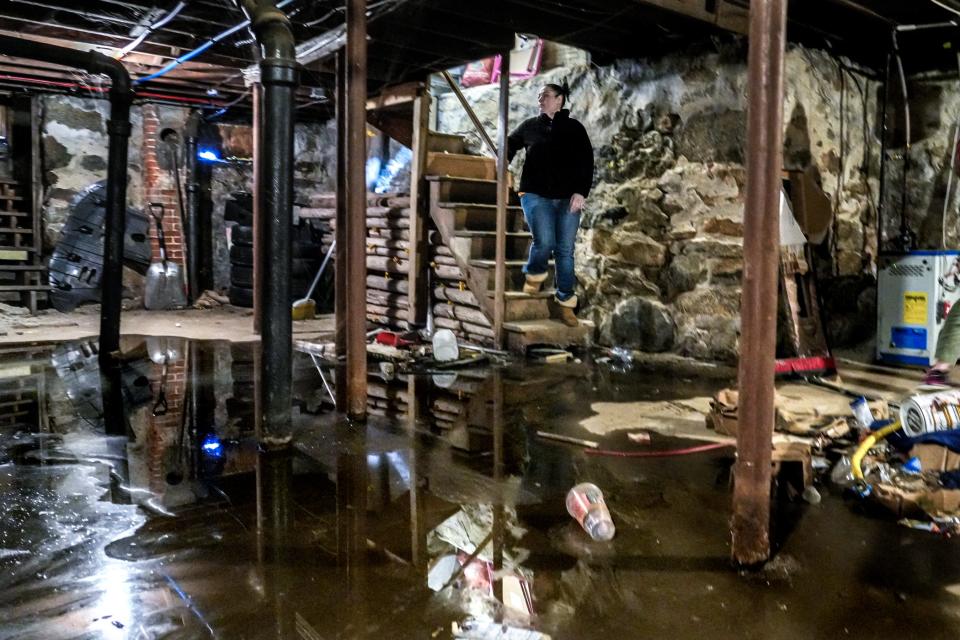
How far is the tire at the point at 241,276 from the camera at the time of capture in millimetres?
9539

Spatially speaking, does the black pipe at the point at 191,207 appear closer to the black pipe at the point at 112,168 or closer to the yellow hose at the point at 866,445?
the black pipe at the point at 112,168

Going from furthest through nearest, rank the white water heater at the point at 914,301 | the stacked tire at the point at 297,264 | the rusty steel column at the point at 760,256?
the stacked tire at the point at 297,264
the white water heater at the point at 914,301
the rusty steel column at the point at 760,256

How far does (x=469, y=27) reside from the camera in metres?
5.48

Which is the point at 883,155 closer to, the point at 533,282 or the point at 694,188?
the point at 694,188

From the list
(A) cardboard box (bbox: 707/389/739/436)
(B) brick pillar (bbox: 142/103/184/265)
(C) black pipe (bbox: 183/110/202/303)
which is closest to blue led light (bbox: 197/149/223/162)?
(C) black pipe (bbox: 183/110/202/303)

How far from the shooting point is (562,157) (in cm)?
595

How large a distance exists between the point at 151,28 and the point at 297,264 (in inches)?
157

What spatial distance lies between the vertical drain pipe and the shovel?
6.54 metres

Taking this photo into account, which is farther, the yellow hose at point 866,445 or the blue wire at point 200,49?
the blue wire at point 200,49

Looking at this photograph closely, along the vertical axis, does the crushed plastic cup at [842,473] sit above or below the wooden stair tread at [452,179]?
below

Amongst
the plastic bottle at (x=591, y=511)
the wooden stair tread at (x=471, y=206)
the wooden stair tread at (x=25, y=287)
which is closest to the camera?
the plastic bottle at (x=591, y=511)

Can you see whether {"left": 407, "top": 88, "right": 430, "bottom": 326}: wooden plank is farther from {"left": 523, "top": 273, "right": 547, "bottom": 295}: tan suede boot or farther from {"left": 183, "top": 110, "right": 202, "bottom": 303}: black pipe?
{"left": 183, "top": 110, "right": 202, "bottom": 303}: black pipe

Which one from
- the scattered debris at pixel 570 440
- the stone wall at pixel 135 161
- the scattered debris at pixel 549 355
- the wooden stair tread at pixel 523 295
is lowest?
the scattered debris at pixel 570 440

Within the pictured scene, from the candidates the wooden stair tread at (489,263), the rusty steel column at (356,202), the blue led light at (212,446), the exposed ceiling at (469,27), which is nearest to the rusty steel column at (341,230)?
the rusty steel column at (356,202)
